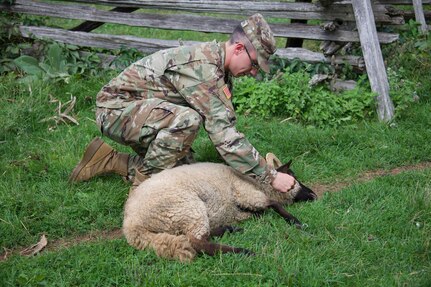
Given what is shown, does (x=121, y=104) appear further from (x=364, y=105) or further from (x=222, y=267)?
(x=364, y=105)

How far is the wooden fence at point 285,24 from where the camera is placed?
721 cm

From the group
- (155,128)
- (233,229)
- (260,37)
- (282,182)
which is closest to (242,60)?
(260,37)

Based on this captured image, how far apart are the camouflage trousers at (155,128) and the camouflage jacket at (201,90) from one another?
0.33ft

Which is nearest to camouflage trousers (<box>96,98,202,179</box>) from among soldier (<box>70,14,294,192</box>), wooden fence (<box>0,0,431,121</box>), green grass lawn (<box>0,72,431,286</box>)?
soldier (<box>70,14,294,192</box>)

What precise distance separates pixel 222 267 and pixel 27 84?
182 inches

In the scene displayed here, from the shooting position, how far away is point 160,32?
39.6 ft

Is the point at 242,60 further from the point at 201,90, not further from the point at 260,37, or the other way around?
the point at 201,90

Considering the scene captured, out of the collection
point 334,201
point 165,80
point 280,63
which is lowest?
point 334,201

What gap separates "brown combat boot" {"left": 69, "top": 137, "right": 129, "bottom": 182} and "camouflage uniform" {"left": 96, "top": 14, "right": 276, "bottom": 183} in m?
0.20

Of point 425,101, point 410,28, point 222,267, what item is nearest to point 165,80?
point 222,267

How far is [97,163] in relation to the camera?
5809mm

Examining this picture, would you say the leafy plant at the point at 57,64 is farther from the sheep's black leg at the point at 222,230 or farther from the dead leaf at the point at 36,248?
the sheep's black leg at the point at 222,230

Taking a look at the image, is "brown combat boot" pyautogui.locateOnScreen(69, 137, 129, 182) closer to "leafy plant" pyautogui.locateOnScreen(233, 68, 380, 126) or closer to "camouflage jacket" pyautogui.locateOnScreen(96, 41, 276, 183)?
"camouflage jacket" pyautogui.locateOnScreen(96, 41, 276, 183)

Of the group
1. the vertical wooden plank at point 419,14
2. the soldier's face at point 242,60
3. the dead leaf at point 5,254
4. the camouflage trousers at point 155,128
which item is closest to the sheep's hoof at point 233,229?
the camouflage trousers at point 155,128
